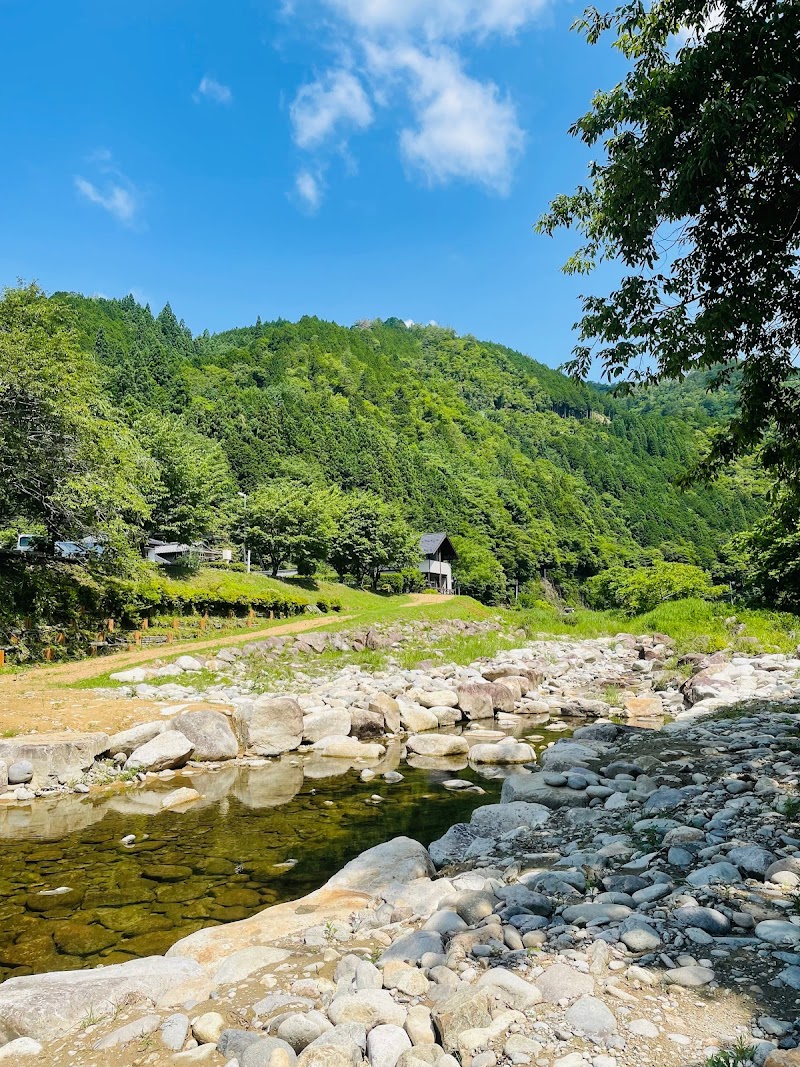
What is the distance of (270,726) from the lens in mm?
12320

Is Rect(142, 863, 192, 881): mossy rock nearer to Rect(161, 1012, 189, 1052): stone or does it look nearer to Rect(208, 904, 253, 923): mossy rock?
Rect(208, 904, 253, 923): mossy rock

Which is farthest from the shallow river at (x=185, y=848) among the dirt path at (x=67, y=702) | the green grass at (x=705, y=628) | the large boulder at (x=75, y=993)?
the green grass at (x=705, y=628)

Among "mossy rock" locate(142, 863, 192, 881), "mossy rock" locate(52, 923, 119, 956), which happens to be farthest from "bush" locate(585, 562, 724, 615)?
"mossy rock" locate(52, 923, 119, 956)

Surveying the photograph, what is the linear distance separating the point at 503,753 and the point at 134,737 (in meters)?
6.72

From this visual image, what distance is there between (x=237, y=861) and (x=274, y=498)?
4256cm

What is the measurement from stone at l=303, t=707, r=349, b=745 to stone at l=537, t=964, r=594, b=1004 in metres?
9.70

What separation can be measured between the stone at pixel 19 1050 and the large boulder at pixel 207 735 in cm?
784

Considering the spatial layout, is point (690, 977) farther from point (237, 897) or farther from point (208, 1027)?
point (237, 897)

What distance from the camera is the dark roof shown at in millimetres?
69312

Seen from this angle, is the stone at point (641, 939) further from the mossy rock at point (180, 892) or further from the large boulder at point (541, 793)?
the mossy rock at point (180, 892)

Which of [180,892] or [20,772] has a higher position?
[20,772]

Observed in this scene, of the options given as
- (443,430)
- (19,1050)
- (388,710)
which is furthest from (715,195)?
(443,430)

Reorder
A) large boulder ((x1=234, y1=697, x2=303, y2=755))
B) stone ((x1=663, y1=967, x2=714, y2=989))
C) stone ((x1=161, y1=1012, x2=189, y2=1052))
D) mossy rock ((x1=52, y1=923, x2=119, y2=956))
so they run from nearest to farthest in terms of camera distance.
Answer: stone ((x1=663, y1=967, x2=714, y2=989)), stone ((x1=161, y1=1012, x2=189, y2=1052)), mossy rock ((x1=52, y1=923, x2=119, y2=956)), large boulder ((x1=234, y1=697, x2=303, y2=755))

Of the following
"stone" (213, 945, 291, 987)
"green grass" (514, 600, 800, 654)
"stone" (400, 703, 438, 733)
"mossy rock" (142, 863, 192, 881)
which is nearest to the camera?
"stone" (213, 945, 291, 987)
